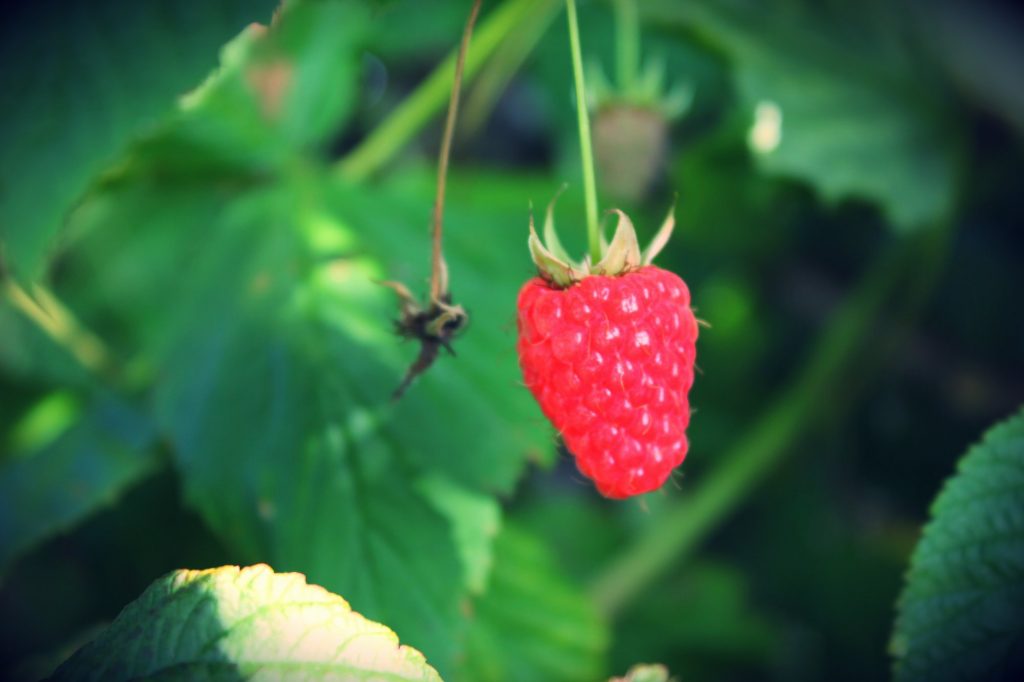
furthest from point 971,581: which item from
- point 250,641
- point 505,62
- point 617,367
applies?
point 505,62

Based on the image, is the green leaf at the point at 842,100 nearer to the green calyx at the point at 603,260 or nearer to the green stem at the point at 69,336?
the green calyx at the point at 603,260

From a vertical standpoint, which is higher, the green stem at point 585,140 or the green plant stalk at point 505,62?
the green plant stalk at point 505,62

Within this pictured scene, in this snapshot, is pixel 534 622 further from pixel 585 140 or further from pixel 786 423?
pixel 585 140

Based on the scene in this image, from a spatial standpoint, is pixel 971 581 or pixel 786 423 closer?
pixel 971 581

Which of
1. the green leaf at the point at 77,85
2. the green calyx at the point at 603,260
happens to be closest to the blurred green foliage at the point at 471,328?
the green leaf at the point at 77,85

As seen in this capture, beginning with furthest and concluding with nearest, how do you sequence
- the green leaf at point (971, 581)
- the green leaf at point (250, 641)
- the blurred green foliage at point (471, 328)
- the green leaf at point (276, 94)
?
the green leaf at point (276, 94) → the blurred green foliage at point (471, 328) → the green leaf at point (971, 581) → the green leaf at point (250, 641)

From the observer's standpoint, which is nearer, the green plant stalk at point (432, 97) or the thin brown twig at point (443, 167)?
the thin brown twig at point (443, 167)
